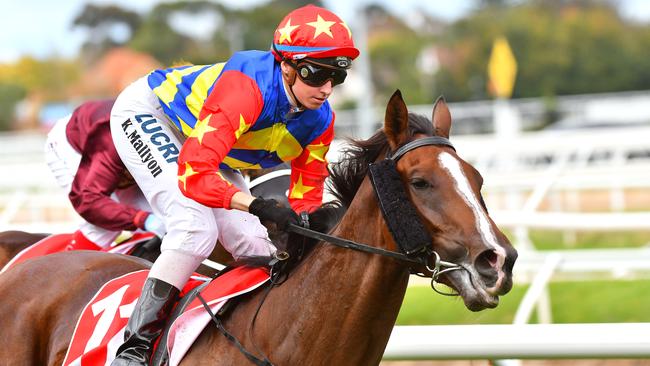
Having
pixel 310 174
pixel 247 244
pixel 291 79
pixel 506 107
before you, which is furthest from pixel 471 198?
pixel 506 107

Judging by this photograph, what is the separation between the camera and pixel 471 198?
9.67 ft

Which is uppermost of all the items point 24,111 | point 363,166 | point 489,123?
point 363,166

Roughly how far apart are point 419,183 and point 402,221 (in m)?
0.12

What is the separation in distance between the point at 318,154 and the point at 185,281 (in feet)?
2.30

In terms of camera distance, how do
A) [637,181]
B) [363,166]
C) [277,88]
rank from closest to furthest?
[363,166] < [277,88] < [637,181]

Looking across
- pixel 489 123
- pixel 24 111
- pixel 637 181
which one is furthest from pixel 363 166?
pixel 24 111

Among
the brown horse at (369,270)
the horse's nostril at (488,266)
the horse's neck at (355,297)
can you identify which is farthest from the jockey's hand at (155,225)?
the horse's nostril at (488,266)

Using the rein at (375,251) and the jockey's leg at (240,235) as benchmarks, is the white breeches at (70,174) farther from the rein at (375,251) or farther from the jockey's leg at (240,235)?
the rein at (375,251)

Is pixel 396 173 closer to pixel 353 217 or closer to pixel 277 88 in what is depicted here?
pixel 353 217

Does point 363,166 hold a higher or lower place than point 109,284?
higher

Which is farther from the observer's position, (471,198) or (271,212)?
(271,212)

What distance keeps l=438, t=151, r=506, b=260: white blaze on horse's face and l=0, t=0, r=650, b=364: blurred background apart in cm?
33

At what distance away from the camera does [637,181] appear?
31.6 ft

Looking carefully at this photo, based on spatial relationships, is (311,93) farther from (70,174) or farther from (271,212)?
(70,174)
